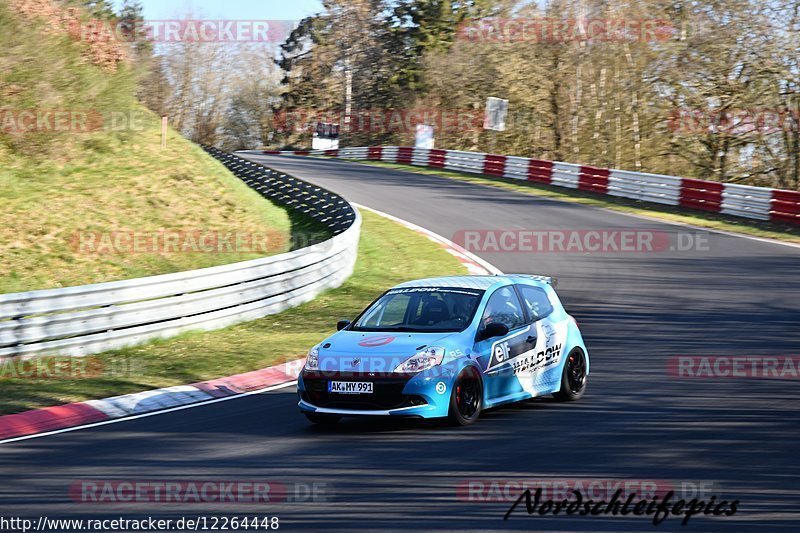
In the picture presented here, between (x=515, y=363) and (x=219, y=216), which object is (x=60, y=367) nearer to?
(x=515, y=363)

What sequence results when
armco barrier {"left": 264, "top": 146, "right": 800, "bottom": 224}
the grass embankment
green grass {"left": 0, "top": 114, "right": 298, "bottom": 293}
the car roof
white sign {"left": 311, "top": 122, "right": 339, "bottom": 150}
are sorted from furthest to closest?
1. white sign {"left": 311, "top": 122, "right": 339, "bottom": 150}
2. armco barrier {"left": 264, "top": 146, "right": 800, "bottom": 224}
3. the grass embankment
4. green grass {"left": 0, "top": 114, "right": 298, "bottom": 293}
5. the car roof

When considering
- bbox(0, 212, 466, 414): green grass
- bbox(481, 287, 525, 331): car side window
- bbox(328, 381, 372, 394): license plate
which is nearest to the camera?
bbox(328, 381, 372, 394): license plate

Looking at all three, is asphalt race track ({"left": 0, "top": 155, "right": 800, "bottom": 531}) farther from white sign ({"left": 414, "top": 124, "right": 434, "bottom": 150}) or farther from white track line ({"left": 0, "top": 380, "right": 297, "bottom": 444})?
white sign ({"left": 414, "top": 124, "right": 434, "bottom": 150})

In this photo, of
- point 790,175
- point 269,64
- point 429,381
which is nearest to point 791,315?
point 429,381

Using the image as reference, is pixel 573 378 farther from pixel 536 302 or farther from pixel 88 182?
pixel 88 182

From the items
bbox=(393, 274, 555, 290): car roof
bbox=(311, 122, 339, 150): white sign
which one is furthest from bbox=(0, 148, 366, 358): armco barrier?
bbox=(311, 122, 339, 150): white sign

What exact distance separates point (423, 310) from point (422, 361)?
43.6 inches

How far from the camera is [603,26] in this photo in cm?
4759

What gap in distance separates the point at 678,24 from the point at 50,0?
Result: 87.0ft

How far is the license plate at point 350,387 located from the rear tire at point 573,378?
2.60 meters

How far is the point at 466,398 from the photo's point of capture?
9984mm

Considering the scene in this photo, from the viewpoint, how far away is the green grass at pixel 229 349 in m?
12.1

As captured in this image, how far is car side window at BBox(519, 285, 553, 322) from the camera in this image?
11.3 meters

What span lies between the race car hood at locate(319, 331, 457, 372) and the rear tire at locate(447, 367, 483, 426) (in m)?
0.42
